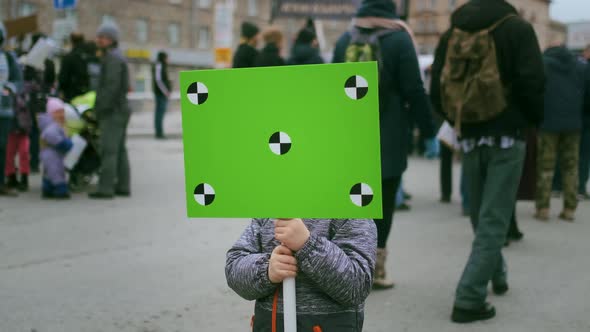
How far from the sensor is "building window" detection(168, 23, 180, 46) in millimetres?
48362

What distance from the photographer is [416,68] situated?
4.54m

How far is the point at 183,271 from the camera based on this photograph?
5.20 metres

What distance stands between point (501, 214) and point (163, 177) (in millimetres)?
7233

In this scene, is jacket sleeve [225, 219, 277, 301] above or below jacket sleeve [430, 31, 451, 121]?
below

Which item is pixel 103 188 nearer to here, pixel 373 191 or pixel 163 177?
pixel 163 177

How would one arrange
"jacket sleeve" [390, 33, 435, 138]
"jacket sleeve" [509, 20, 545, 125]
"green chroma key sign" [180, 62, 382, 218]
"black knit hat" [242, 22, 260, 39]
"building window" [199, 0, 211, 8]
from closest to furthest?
"green chroma key sign" [180, 62, 382, 218] < "jacket sleeve" [509, 20, 545, 125] < "jacket sleeve" [390, 33, 435, 138] < "black knit hat" [242, 22, 260, 39] < "building window" [199, 0, 211, 8]

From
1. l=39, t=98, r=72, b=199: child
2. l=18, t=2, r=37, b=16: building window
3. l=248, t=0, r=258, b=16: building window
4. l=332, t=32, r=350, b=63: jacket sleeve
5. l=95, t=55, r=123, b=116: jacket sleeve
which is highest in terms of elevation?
l=248, t=0, r=258, b=16: building window

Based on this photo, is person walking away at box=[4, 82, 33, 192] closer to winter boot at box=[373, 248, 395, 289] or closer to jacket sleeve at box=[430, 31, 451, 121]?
winter boot at box=[373, 248, 395, 289]

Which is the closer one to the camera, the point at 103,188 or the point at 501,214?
the point at 501,214

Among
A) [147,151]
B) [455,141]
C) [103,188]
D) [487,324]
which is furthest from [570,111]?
[147,151]

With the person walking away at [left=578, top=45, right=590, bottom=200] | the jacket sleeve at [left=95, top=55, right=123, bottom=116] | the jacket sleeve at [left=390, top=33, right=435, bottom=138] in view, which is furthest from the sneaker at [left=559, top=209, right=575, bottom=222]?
the jacket sleeve at [left=95, top=55, right=123, bottom=116]

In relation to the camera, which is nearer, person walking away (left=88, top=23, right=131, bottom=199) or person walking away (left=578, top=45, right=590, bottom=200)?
person walking away (left=88, top=23, right=131, bottom=199)


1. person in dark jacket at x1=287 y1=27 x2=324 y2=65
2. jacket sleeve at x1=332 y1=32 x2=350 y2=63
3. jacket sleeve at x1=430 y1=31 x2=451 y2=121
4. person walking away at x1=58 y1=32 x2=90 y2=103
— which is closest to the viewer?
jacket sleeve at x1=430 y1=31 x2=451 y2=121

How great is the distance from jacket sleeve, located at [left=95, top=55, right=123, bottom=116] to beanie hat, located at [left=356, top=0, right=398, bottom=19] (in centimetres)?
444
